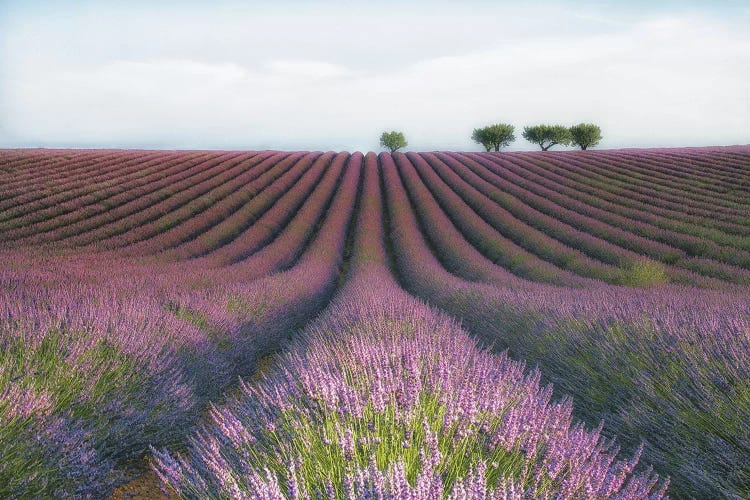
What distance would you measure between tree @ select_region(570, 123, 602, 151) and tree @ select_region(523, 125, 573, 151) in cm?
72

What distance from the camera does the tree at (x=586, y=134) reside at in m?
52.2

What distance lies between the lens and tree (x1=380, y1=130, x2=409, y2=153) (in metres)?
59.0

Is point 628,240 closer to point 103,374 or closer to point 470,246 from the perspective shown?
point 470,246

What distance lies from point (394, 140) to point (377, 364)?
57739 mm

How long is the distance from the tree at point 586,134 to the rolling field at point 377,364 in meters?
40.8

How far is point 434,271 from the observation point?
10695 millimetres

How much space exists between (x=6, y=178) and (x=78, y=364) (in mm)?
20905

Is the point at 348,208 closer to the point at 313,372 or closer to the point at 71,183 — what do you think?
the point at 71,183

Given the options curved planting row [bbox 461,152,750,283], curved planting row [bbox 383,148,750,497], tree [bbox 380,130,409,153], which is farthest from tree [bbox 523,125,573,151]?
curved planting row [bbox 383,148,750,497]

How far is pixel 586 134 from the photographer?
52156 millimetres

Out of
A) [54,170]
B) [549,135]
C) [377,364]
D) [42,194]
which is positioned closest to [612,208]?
[377,364]

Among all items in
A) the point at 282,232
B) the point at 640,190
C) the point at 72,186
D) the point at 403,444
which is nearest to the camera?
the point at 403,444

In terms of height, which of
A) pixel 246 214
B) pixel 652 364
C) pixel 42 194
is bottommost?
pixel 246 214

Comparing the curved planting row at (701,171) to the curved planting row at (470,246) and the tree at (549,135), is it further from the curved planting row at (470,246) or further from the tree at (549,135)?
the tree at (549,135)
